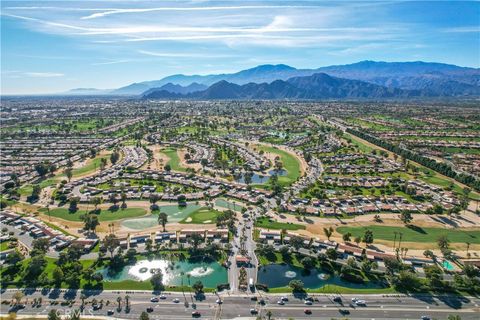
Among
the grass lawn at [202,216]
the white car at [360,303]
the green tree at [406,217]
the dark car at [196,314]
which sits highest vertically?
the green tree at [406,217]

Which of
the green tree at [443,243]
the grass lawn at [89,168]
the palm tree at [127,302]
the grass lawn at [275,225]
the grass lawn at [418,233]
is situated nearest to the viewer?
the palm tree at [127,302]

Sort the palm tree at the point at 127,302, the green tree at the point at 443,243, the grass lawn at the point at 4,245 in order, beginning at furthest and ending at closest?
1. the grass lawn at the point at 4,245
2. the green tree at the point at 443,243
3. the palm tree at the point at 127,302

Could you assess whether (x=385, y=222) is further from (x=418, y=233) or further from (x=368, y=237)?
(x=368, y=237)

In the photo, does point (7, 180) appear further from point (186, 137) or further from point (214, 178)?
point (186, 137)

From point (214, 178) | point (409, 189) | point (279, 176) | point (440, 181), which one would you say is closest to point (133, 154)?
point (214, 178)

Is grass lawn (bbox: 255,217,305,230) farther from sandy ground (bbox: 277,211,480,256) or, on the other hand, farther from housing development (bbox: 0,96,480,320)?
sandy ground (bbox: 277,211,480,256)

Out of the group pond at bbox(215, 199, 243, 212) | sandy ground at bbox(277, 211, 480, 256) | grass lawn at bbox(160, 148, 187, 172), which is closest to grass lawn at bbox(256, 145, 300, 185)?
pond at bbox(215, 199, 243, 212)

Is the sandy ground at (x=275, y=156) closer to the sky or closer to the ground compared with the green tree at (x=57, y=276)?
closer to the sky

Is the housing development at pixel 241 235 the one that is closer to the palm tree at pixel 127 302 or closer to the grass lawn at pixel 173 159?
the palm tree at pixel 127 302

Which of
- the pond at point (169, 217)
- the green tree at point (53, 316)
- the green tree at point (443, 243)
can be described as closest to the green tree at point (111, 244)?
the pond at point (169, 217)
